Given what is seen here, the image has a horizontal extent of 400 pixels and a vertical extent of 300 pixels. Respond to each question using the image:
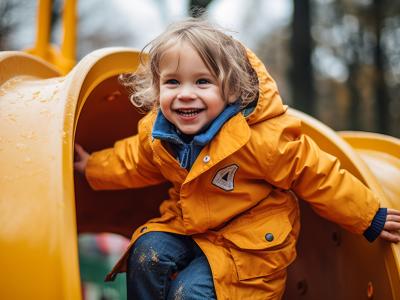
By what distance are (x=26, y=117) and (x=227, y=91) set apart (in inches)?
26.5

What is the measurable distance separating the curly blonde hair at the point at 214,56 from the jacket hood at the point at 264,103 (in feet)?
0.08

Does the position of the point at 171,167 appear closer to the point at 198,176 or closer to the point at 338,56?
the point at 198,176

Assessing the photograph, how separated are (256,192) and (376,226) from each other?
44 centimetres

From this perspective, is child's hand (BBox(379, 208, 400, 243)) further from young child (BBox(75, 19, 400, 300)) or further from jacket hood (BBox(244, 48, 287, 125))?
jacket hood (BBox(244, 48, 287, 125))

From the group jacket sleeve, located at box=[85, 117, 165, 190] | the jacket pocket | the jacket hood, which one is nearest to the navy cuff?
the jacket pocket

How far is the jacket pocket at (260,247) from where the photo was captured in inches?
70.1

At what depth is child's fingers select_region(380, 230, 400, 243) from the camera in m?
1.82

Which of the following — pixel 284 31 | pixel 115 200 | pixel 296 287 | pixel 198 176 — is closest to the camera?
pixel 198 176

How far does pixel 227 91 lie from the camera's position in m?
1.81

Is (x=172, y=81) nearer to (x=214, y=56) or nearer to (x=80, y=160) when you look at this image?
(x=214, y=56)

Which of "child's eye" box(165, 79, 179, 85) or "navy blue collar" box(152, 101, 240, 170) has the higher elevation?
"child's eye" box(165, 79, 179, 85)

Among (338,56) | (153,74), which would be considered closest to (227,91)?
(153,74)

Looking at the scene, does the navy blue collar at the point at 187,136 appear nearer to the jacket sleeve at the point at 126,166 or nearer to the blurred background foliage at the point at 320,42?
the jacket sleeve at the point at 126,166

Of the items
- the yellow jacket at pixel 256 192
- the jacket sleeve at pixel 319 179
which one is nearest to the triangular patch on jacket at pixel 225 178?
the yellow jacket at pixel 256 192
